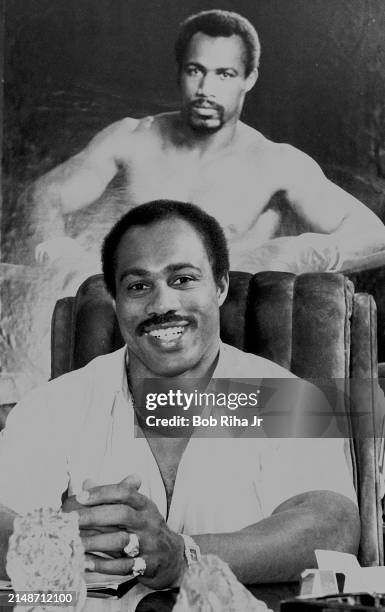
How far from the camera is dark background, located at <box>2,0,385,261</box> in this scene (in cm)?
273

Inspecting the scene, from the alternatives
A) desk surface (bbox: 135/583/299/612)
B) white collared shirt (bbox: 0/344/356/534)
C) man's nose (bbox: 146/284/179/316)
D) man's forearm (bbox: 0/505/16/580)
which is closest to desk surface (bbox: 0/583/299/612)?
desk surface (bbox: 135/583/299/612)

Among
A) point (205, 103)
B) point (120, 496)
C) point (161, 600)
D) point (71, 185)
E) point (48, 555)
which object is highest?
point (205, 103)

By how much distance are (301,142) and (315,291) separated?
47 centimetres

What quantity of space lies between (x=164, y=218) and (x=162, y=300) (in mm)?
263

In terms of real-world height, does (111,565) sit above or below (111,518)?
below

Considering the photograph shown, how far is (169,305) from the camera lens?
2.54 meters

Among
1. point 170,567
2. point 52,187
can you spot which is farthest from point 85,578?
point 52,187

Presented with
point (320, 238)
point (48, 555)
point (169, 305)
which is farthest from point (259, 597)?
point (320, 238)

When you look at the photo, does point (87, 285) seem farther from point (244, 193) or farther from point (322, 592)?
point (322, 592)

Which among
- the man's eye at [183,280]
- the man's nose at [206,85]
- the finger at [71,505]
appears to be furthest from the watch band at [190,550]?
the man's nose at [206,85]

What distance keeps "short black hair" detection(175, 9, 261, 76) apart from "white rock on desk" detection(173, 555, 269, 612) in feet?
4.99

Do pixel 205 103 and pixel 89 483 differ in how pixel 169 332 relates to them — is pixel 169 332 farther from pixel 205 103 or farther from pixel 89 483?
pixel 205 103

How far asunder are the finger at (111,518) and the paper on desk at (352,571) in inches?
18.8

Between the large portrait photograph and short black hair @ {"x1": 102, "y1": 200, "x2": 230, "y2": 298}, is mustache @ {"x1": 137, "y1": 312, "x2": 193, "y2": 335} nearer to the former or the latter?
the large portrait photograph
